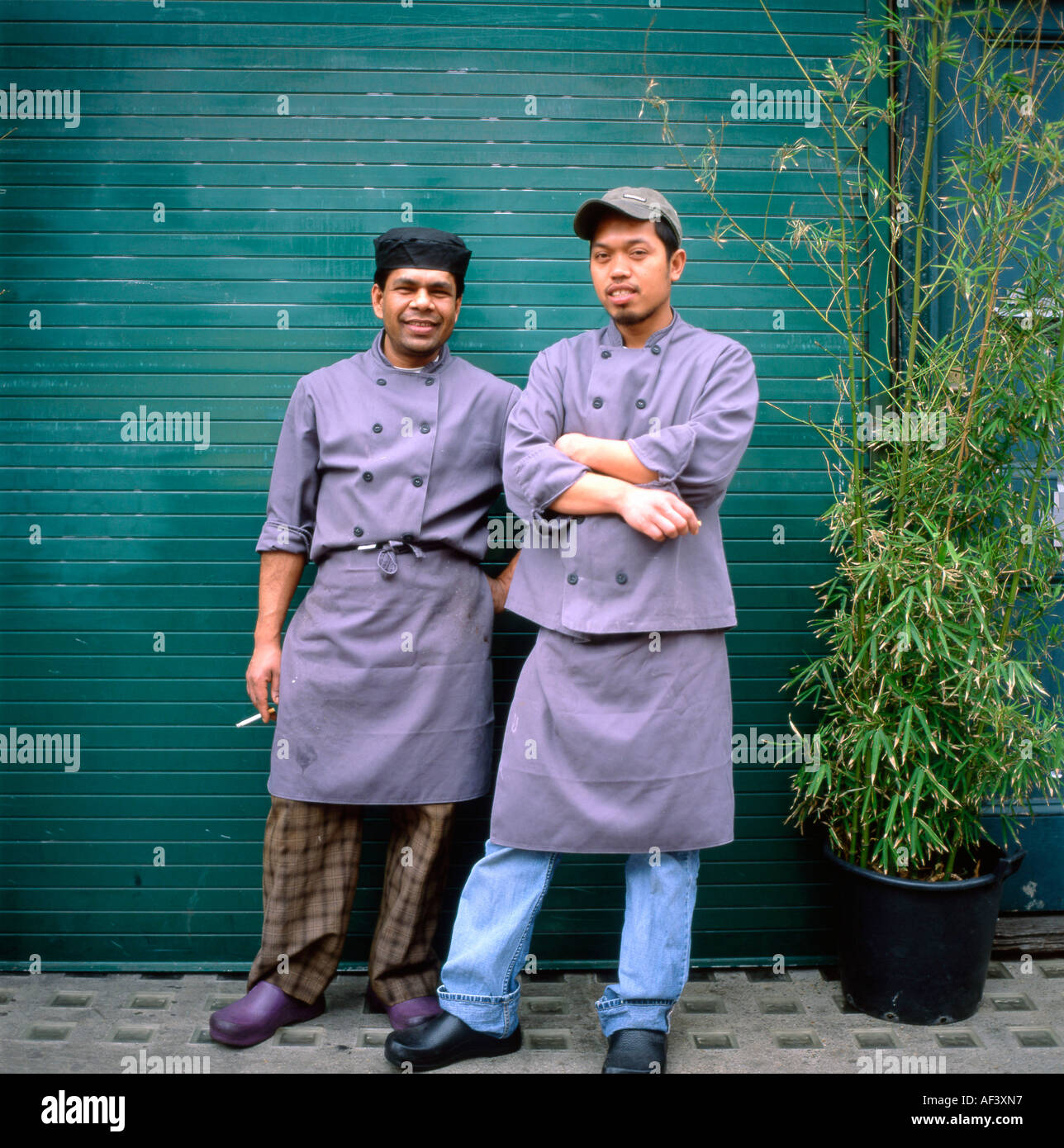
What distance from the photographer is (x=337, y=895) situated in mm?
3336

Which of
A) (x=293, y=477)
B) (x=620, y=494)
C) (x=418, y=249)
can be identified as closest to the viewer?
(x=620, y=494)

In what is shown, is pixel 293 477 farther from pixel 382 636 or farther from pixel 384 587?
pixel 382 636

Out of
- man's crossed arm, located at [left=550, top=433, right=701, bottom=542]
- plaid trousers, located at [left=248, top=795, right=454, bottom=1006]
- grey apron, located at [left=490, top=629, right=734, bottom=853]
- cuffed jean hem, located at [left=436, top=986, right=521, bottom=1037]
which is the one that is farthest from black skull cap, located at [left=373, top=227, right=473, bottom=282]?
cuffed jean hem, located at [left=436, top=986, right=521, bottom=1037]

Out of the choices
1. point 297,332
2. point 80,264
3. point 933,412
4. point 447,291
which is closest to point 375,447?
point 447,291

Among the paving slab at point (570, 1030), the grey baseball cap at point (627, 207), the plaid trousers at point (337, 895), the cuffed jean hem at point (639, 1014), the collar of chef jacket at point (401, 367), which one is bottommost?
the paving slab at point (570, 1030)

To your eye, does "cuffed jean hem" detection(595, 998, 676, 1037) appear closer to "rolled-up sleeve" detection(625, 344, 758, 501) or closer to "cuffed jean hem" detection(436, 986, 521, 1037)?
"cuffed jean hem" detection(436, 986, 521, 1037)

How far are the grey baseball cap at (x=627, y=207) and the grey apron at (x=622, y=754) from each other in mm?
1139

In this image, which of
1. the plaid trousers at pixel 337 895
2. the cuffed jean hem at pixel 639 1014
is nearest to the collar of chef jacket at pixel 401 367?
the plaid trousers at pixel 337 895

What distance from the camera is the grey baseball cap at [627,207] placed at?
285 cm

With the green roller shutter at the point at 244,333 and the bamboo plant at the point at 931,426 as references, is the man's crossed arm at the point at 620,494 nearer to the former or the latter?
the bamboo plant at the point at 931,426

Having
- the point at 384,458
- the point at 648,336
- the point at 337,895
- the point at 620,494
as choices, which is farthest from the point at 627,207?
the point at 337,895

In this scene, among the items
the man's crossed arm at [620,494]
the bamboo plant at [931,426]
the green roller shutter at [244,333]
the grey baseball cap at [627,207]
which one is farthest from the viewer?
the green roller shutter at [244,333]

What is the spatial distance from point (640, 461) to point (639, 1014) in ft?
5.16

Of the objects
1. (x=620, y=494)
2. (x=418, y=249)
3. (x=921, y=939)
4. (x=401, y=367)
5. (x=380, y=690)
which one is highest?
(x=418, y=249)
